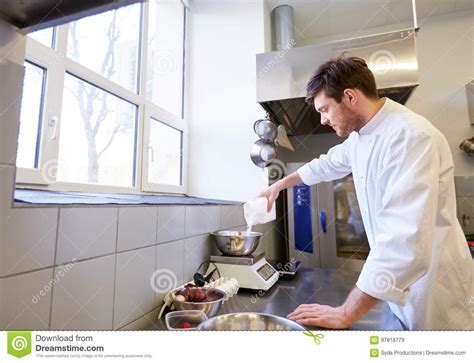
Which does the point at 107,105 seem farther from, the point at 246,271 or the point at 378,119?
the point at 378,119

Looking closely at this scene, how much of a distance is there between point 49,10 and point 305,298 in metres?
0.86

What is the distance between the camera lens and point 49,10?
353 millimetres

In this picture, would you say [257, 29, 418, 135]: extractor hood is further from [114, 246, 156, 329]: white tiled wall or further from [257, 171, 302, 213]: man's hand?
[114, 246, 156, 329]: white tiled wall

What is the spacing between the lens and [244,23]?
5.23 feet

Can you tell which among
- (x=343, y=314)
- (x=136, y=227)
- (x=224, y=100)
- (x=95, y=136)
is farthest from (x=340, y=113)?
(x=224, y=100)

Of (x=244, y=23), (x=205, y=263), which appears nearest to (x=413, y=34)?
(x=244, y=23)

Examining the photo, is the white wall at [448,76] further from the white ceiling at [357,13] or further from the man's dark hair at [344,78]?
the man's dark hair at [344,78]

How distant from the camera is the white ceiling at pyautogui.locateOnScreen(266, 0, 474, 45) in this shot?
171 centimetres

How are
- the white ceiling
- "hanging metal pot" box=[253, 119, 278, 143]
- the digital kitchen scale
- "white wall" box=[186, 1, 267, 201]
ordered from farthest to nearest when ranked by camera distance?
the white ceiling, "white wall" box=[186, 1, 267, 201], "hanging metal pot" box=[253, 119, 278, 143], the digital kitchen scale

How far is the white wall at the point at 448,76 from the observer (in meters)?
1.73

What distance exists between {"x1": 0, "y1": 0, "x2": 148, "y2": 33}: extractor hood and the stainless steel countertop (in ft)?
1.98

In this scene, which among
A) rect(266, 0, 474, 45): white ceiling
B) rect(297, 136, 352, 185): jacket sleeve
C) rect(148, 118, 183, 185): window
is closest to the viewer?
rect(297, 136, 352, 185): jacket sleeve

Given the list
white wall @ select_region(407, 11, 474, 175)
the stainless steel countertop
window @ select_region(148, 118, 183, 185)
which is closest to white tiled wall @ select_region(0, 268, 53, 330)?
the stainless steel countertop

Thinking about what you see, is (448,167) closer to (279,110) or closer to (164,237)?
(164,237)
